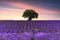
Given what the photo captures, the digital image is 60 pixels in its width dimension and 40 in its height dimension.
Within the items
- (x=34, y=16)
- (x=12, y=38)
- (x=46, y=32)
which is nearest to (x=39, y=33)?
(x=46, y=32)

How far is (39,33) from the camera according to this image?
12.7ft

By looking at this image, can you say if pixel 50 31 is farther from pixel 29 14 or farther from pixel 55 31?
pixel 29 14

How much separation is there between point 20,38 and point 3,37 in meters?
0.29

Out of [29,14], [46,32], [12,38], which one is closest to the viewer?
[12,38]

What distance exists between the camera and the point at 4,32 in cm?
385

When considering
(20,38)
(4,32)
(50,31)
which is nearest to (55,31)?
(50,31)

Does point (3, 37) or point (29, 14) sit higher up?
point (29, 14)

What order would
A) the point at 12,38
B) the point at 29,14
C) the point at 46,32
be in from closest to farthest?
the point at 12,38 < the point at 46,32 < the point at 29,14

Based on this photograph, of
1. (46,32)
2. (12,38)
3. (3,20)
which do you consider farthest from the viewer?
(3,20)

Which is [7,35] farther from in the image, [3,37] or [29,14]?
[29,14]

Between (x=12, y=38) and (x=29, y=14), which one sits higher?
(x=29, y=14)

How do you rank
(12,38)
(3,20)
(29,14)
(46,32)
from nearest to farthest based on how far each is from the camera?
(12,38)
(46,32)
(29,14)
(3,20)

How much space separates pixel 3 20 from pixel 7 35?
1869mm

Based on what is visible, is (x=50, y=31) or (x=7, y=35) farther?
(x=50, y=31)
